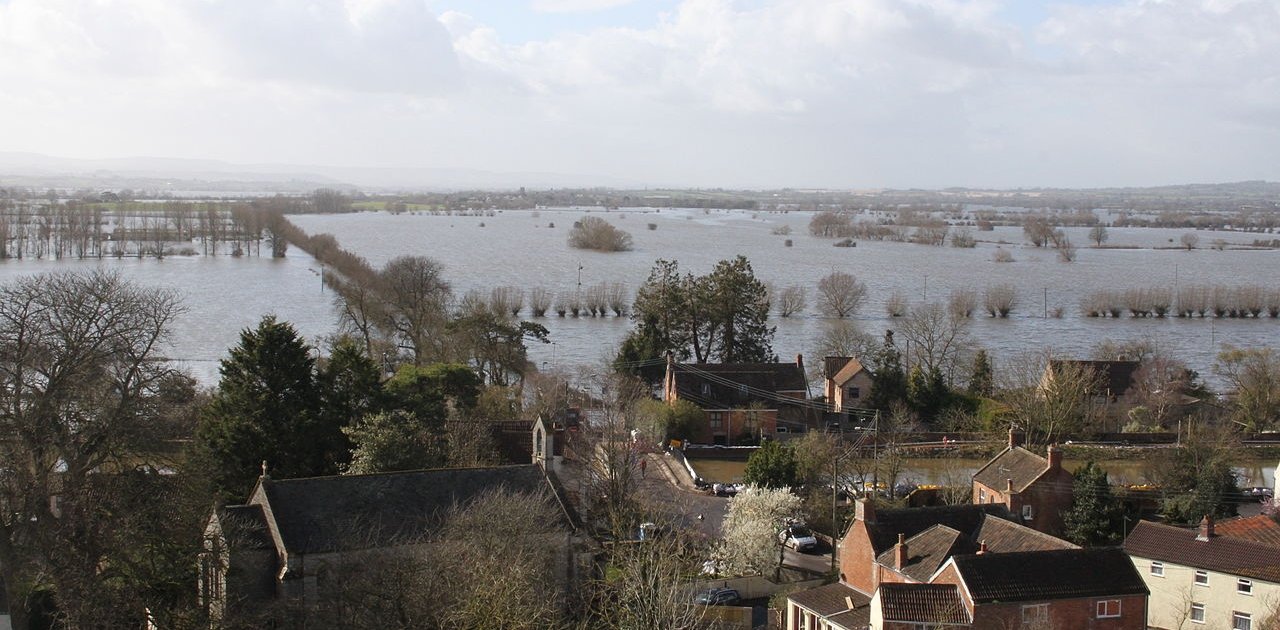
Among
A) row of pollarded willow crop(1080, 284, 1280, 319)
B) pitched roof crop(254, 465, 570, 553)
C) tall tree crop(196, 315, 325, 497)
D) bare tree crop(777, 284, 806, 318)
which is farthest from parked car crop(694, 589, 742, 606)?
row of pollarded willow crop(1080, 284, 1280, 319)

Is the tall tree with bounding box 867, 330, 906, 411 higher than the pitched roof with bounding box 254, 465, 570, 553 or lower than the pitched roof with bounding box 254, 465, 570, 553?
lower

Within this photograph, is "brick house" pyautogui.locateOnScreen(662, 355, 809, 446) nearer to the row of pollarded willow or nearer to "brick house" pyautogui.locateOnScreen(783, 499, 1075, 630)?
"brick house" pyautogui.locateOnScreen(783, 499, 1075, 630)

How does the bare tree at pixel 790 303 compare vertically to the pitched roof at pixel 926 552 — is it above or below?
above

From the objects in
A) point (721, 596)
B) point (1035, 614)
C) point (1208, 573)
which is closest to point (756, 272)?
point (1208, 573)

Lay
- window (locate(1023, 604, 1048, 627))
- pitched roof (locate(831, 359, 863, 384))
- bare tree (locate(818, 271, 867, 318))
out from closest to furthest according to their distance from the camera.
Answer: window (locate(1023, 604, 1048, 627)) → pitched roof (locate(831, 359, 863, 384)) → bare tree (locate(818, 271, 867, 318))

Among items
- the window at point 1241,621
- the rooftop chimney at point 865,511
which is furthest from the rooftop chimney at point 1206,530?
the rooftop chimney at point 865,511

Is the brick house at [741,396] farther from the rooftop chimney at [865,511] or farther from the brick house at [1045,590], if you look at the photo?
the brick house at [1045,590]
